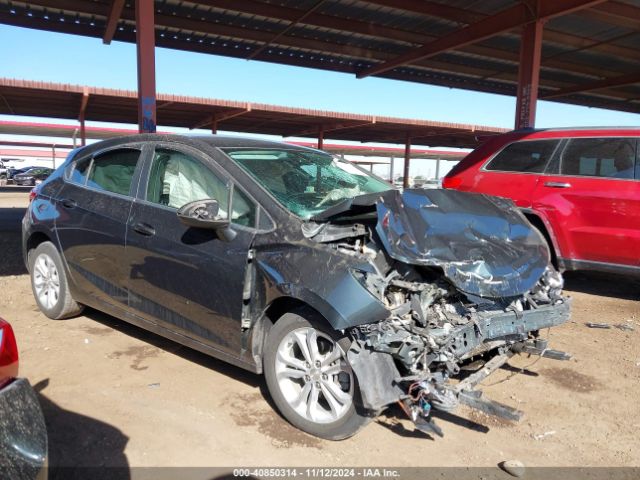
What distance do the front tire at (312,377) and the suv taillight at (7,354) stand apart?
58.1 inches

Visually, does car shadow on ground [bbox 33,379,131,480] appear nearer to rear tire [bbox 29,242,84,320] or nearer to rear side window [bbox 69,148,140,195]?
rear tire [bbox 29,242,84,320]

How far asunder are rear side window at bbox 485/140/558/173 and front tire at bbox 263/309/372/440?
Result: 4.37m

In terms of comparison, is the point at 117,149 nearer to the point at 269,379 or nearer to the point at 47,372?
the point at 47,372

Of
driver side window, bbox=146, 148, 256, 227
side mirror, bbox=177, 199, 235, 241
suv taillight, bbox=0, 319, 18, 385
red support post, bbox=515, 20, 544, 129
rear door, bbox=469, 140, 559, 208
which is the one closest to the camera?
suv taillight, bbox=0, 319, 18, 385

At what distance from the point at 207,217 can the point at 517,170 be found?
14.6 ft

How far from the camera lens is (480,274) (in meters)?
3.08

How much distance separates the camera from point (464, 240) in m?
3.28

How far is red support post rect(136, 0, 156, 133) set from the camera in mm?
8672

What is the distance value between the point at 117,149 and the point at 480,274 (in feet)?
10.6

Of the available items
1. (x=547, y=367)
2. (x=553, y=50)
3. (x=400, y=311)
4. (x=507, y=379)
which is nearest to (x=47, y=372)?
(x=400, y=311)

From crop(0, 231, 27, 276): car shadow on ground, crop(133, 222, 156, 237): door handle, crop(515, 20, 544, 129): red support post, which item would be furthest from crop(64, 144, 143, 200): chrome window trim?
crop(515, 20, 544, 129): red support post

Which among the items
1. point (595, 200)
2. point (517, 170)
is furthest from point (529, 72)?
point (595, 200)

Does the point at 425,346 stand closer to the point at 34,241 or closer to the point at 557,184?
the point at 557,184

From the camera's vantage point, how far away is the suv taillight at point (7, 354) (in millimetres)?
1848
